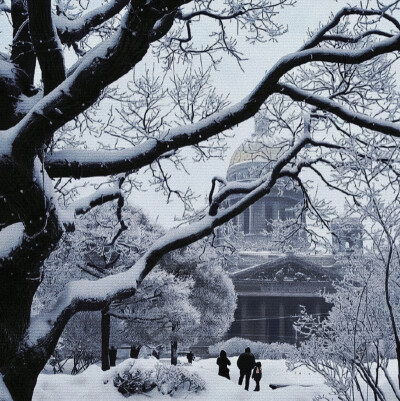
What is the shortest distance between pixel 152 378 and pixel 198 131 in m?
9.67

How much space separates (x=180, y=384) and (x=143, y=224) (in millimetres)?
14503

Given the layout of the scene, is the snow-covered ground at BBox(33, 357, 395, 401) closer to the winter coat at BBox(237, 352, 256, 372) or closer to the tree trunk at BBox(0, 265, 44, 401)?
the winter coat at BBox(237, 352, 256, 372)

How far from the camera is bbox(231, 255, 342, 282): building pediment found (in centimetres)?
4950

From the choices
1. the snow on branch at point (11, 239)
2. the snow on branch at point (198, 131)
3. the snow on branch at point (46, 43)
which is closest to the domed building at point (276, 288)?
the snow on branch at point (198, 131)

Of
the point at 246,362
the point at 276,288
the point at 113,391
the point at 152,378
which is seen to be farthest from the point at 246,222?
the point at 113,391

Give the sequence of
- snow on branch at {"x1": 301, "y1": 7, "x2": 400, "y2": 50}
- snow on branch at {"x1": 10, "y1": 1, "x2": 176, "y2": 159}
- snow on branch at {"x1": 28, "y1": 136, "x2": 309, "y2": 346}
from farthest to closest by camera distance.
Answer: snow on branch at {"x1": 301, "y1": 7, "x2": 400, "y2": 50} → snow on branch at {"x1": 28, "y1": 136, "x2": 309, "y2": 346} → snow on branch at {"x1": 10, "y1": 1, "x2": 176, "y2": 159}

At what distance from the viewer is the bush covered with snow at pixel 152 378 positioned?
43.8 feet

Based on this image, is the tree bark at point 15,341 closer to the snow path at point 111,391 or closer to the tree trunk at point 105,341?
the snow path at point 111,391

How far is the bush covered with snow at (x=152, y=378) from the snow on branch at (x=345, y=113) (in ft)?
30.4

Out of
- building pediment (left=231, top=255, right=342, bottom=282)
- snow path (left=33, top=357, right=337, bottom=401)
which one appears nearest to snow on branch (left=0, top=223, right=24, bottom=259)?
snow path (left=33, top=357, right=337, bottom=401)

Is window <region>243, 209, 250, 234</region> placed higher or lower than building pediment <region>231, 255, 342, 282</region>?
higher

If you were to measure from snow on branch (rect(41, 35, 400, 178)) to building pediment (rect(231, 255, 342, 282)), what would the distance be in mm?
44260

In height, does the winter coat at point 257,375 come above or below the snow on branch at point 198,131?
below

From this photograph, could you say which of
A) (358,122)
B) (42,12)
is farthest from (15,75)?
(358,122)
